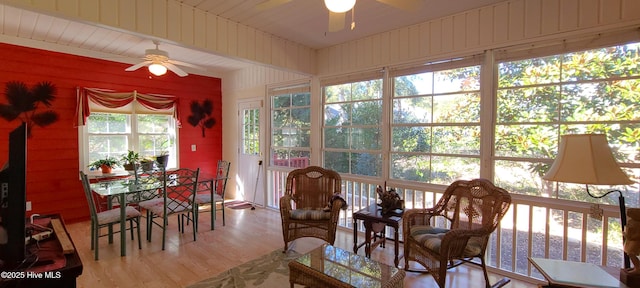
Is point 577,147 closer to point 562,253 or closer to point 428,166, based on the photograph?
point 562,253

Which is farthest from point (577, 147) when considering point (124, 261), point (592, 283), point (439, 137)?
point (124, 261)

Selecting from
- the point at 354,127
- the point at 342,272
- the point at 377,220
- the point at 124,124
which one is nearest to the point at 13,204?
the point at 342,272

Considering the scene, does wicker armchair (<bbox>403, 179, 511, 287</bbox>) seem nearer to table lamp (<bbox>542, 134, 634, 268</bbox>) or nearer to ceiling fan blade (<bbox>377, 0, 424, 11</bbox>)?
table lamp (<bbox>542, 134, 634, 268</bbox>)

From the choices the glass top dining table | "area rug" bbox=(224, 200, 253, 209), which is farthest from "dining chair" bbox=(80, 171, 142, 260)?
"area rug" bbox=(224, 200, 253, 209)

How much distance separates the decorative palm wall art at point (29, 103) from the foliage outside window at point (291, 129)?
321cm

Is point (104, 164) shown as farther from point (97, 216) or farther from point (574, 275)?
point (574, 275)

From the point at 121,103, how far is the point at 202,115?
1420 millimetres

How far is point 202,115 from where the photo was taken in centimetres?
589

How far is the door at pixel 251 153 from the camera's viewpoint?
5438 mm

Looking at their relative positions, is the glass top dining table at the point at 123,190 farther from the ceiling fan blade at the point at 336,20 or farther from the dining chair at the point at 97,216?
the ceiling fan blade at the point at 336,20

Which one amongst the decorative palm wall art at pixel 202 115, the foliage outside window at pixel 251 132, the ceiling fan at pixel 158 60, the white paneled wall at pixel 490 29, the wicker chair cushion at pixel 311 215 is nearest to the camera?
the white paneled wall at pixel 490 29

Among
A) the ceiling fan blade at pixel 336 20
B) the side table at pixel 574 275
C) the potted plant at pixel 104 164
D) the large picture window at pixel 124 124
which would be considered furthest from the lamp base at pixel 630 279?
the potted plant at pixel 104 164

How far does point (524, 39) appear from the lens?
2.70 metres

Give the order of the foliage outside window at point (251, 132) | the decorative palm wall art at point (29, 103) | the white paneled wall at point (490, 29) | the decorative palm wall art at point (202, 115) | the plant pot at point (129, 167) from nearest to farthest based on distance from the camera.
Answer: the white paneled wall at point (490, 29), the decorative palm wall art at point (29, 103), the plant pot at point (129, 167), the foliage outside window at point (251, 132), the decorative palm wall art at point (202, 115)
